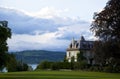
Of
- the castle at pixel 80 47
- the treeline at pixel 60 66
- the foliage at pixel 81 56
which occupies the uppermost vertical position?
the castle at pixel 80 47

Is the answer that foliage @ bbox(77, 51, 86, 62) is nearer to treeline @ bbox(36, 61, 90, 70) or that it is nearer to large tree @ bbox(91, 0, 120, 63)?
treeline @ bbox(36, 61, 90, 70)

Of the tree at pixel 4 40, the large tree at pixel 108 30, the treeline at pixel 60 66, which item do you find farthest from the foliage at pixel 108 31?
the treeline at pixel 60 66

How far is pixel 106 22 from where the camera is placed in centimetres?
8250

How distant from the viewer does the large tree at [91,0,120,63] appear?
8038cm

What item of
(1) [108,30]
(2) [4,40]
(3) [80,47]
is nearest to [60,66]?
→ (1) [108,30]

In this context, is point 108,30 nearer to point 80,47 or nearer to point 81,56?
point 81,56

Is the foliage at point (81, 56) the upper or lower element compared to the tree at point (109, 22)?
lower

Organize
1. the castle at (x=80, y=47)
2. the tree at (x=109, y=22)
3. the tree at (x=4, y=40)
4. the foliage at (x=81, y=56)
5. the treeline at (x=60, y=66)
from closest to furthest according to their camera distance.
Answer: the tree at (x=4, y=40), the tree at (x=109, y=22), the treeline at (x=60, y=66), the foliage at (x=81, y=56), the castle at (x=80, y=47)

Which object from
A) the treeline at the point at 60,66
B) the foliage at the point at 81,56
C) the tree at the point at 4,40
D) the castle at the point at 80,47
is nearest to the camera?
the tree at the point at 4,40

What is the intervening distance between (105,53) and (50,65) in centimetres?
3650

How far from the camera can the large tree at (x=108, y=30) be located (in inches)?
3164

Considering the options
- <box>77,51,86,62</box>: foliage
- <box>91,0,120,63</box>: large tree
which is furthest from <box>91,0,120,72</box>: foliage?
<box>77,51,86,62</box>: foliage

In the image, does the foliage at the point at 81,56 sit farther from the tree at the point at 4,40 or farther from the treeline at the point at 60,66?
the tree at the point at 4,40

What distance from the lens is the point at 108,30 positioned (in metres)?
82.4
